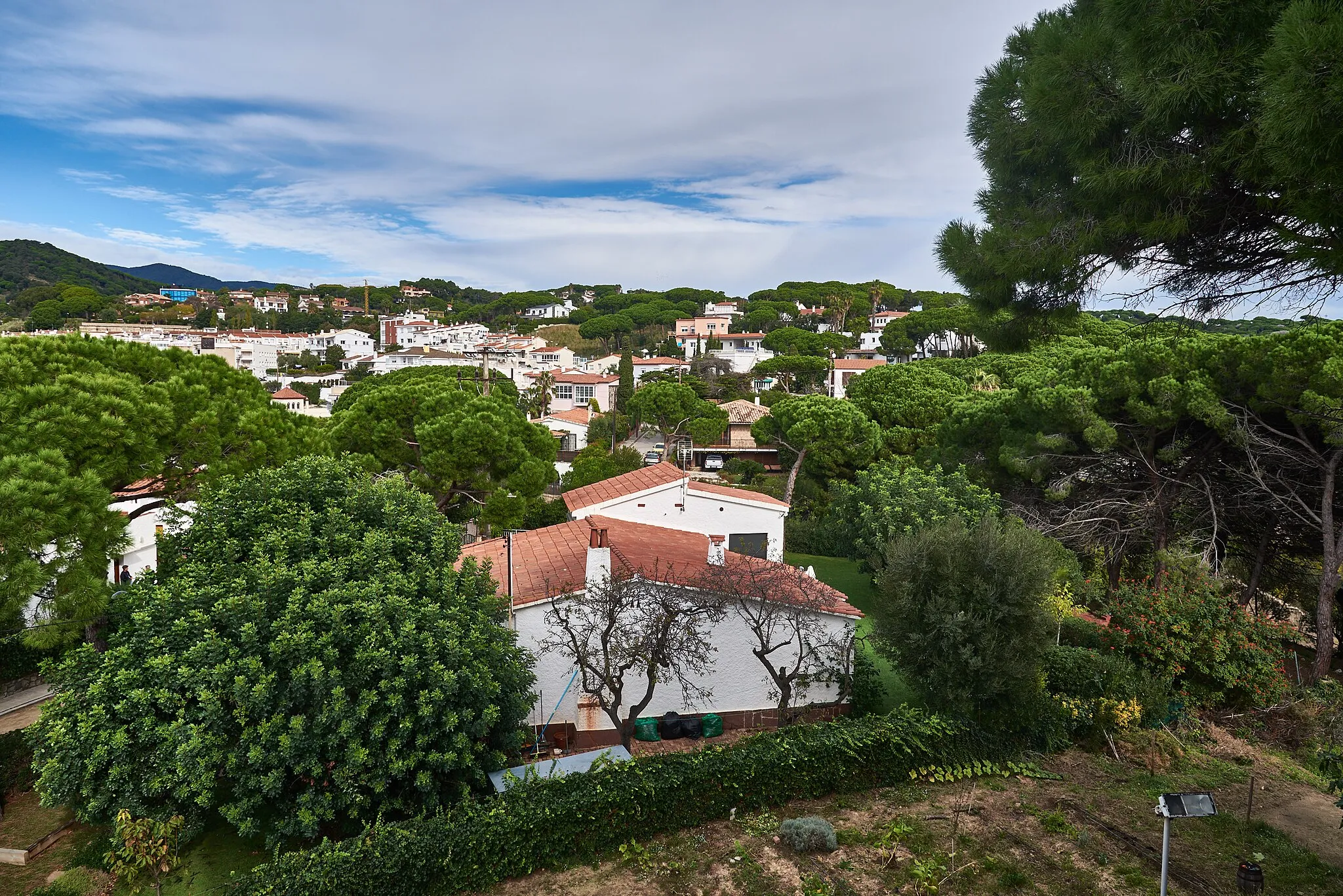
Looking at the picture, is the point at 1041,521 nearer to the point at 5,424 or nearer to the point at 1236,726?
the point at 1236,726

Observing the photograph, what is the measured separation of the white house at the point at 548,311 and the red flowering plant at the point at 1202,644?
131m

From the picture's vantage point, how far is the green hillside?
118494 millimetres

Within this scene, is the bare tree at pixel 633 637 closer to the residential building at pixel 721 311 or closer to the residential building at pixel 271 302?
the residential building at pixel 721 311

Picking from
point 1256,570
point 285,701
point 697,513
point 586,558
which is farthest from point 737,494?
point 1256,570

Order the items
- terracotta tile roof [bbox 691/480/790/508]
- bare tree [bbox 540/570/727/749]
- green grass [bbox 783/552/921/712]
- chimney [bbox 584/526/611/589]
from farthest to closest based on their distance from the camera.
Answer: terracotta tile roof [bbox 691/480/790/508], green grass [bbox 783/552/921/712], chimney [bbox 584/526/611/589], bare tree [bbox 540/570/727/749]

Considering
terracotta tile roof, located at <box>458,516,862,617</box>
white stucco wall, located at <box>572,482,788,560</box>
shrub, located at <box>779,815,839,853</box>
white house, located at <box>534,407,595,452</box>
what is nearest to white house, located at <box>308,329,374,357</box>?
white house, located at <box>534,407,595,452</box>

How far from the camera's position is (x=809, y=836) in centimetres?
891

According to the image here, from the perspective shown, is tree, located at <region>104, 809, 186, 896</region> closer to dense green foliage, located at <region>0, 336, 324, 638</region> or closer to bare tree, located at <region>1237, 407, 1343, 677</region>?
dense green foliage, located at <region>0, 336, 324, 638</region>

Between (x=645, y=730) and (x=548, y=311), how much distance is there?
457 feet

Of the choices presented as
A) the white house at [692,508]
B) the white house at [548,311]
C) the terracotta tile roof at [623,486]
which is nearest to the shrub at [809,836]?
the white house at [692,508]

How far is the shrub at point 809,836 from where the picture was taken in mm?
8891

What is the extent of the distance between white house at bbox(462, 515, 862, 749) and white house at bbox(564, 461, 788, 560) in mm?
4081

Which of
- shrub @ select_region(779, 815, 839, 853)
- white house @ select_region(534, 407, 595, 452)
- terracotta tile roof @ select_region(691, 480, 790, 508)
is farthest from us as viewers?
white house @ select_region(534, 407, 595, 452)

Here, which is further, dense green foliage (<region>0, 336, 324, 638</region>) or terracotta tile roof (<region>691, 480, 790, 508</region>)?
terracotta tile roof (<region>691, 480, 790, 508</region>)
